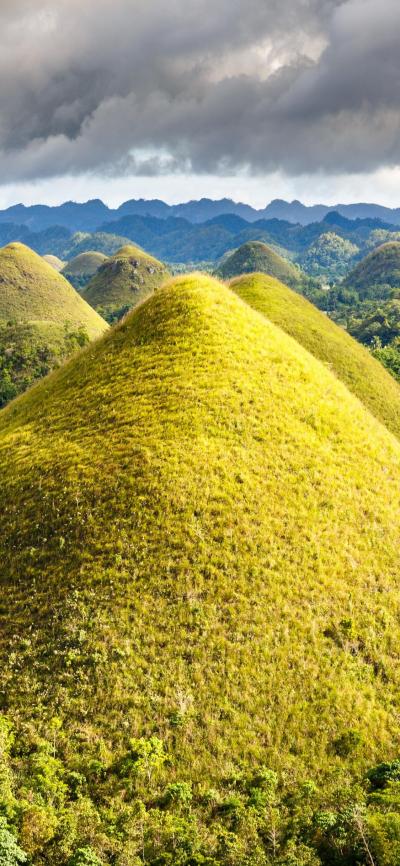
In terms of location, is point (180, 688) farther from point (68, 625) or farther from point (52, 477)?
point (52, 477)

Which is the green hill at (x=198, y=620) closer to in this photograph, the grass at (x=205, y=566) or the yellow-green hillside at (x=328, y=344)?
the grass at (x=205, y=566)

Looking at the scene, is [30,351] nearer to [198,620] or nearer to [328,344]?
[328,344]

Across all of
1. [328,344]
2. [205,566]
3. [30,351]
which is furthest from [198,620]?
[30,351]

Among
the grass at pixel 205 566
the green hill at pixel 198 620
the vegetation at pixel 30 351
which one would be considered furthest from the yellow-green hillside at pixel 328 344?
the vegetation at pixel 30 351

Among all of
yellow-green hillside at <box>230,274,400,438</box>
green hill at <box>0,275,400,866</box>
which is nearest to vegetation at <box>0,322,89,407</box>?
yellow-green hillside at <box>230,274,400,438</box>

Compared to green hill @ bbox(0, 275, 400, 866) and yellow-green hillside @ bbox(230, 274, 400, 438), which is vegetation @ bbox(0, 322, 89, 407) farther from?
green hill @ bbox(0, 275, 400, 866)
